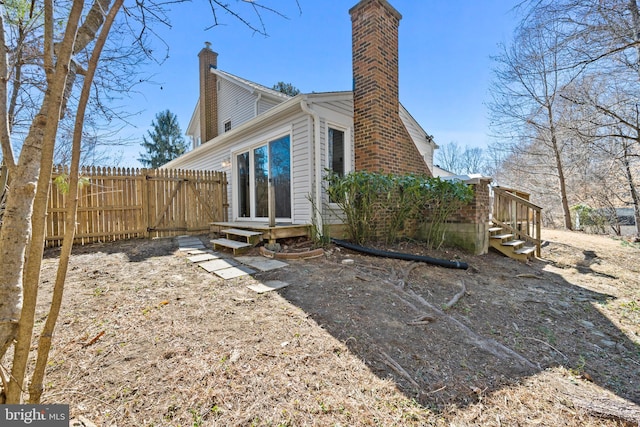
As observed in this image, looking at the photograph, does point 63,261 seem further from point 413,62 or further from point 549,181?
point 549,181

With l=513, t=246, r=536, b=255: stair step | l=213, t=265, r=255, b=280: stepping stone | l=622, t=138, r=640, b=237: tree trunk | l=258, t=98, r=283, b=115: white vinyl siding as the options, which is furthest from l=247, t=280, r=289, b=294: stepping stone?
l=622, t=138, r=640, b=237: tree trunk

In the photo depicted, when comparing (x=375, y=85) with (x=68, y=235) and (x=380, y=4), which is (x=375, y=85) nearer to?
(x=380, y=4)

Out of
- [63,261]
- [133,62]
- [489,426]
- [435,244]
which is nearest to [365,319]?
[489,426]

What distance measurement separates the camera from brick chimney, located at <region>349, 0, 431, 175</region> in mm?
5664

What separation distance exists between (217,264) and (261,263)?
66 centimetres

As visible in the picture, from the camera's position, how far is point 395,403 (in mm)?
1656

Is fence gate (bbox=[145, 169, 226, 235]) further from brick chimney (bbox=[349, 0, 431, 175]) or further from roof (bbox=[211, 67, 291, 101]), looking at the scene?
brick chimney (bbox=[349, 0, 431, 175])

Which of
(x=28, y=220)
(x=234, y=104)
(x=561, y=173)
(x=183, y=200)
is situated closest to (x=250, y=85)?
(x=234, y=104)

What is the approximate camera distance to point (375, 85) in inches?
224

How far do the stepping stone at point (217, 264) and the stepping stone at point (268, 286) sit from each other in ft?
3.07

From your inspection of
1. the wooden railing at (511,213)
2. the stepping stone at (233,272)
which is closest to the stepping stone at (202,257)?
the stepping stone at (233,272)

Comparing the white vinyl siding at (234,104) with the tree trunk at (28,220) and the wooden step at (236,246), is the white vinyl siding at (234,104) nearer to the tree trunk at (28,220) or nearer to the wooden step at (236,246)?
the wooden step at (236,246)

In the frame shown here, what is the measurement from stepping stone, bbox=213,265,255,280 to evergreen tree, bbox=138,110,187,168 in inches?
935

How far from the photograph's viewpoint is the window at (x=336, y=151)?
587cm
